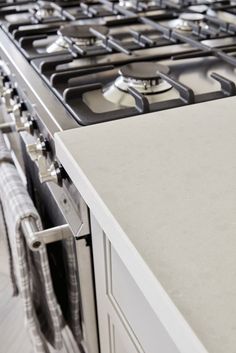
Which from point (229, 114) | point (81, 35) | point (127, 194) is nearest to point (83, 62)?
point (81, 35)

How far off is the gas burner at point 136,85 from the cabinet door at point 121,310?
23cm

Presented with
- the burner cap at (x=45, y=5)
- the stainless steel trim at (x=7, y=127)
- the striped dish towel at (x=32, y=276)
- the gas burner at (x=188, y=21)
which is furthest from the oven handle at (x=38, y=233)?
the burner cap at (x=45, y=5)

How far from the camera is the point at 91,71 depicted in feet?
2.82

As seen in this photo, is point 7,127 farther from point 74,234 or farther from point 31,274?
point 74,234

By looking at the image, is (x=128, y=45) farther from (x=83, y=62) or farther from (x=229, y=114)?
(x=229, y=114)

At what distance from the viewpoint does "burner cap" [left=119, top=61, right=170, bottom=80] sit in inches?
31.7

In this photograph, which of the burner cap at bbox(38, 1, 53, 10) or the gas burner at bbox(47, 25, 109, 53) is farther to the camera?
the burner cap at bbox(38, 1, 53, 10)

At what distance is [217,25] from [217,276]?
86 cm

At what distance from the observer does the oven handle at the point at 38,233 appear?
2.45 feet

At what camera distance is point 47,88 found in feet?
2.73

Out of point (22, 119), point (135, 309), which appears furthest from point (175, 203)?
point (22, 119)

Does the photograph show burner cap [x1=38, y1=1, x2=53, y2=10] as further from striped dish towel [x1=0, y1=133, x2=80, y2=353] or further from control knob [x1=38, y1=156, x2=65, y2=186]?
control knob [x1=38, y1=156, x2=65, y2=186]

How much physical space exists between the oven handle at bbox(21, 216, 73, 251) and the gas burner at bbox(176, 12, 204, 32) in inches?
Result: 23.3

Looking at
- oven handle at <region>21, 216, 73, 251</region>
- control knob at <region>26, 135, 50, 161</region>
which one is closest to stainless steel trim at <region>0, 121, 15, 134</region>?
control knob at <region>26, 135, 50, 161</region>
